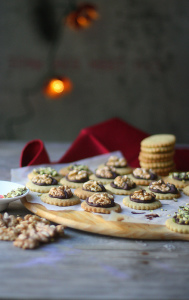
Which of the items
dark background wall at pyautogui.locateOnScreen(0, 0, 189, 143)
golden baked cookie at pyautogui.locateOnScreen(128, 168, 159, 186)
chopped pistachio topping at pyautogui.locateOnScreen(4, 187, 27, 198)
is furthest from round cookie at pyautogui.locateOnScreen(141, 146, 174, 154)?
dark background wall at pyautogui.locateOnScreen(0, 0, 189, 143)

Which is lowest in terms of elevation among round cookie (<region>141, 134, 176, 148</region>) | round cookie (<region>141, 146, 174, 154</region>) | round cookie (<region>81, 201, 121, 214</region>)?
round cookie (<region>81, 201, 121, 214</region>)

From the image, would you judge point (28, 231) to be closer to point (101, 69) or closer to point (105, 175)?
point (105, 175)

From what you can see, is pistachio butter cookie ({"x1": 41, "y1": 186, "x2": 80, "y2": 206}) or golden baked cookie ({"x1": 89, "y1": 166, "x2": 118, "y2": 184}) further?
golden baked cookie ({"x1": 89, "y1": 166, "x2": 118, "y2": 184})

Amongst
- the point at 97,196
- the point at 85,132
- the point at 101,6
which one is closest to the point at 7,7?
the point at 101,6

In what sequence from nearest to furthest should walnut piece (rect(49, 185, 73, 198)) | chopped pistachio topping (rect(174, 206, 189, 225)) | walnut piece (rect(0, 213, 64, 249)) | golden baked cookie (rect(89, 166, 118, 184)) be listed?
walnut piece (rect(0, 213, 64, 249)) < chopped pistachio topping (rect(174, 206, 189, 225)) < walnut piece (rect(49, 185, 73, 198)) < golden baked cookie (rect(89, 166, 118, 184))

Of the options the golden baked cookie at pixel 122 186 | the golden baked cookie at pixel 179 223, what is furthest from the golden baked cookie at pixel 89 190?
the golden baked cookie at pixel 179 223

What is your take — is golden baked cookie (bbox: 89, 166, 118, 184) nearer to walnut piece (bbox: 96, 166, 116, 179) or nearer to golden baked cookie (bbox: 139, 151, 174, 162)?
walnut piece (bbox: 96, 166, 116, 179)
